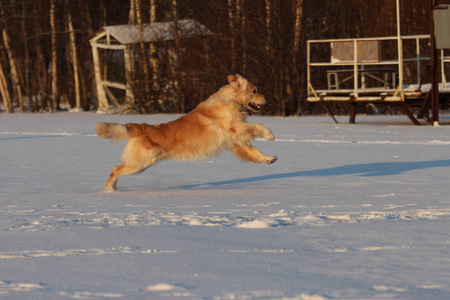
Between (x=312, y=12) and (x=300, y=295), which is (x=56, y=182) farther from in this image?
(x=312, y=12)

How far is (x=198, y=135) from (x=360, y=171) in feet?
8.00

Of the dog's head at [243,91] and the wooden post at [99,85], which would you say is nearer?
the dog's head at [243,91]

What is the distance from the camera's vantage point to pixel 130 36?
2917 centimetres

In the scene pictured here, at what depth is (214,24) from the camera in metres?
27.9

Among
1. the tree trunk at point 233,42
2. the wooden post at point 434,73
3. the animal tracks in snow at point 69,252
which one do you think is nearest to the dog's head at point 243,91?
the animal tracks in snow at point 69,252

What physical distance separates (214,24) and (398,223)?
22.4 m

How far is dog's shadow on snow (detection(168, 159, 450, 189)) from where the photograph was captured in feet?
30.2

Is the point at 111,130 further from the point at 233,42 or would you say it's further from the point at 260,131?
the point at 233,42

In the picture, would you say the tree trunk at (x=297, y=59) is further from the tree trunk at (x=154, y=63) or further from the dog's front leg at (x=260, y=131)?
the dog's front leg at (x=260, y=131)

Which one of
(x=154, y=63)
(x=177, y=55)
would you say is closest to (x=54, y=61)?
(x=154, y=63)

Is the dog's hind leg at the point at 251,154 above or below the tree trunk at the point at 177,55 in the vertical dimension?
below

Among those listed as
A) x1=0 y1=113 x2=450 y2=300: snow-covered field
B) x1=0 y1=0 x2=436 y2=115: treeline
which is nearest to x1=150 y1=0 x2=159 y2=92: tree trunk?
x1=0 y1=0 x2=436 y2=115: treeline

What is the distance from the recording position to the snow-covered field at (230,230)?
4.10 m

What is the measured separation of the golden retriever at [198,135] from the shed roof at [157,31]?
1932 centimetres
